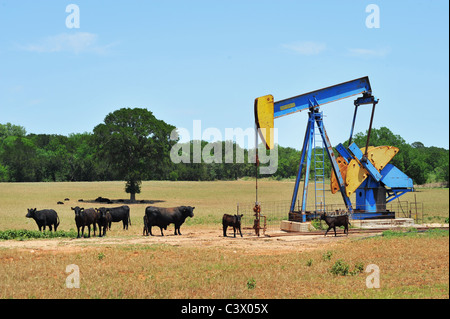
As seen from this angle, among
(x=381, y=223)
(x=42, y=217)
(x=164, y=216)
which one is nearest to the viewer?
(x=164, y=216)

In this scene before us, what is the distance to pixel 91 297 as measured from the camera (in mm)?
10250

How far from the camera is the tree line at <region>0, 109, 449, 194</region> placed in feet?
150

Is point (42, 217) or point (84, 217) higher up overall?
point (84, 217)

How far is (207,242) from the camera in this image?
17.6 metres

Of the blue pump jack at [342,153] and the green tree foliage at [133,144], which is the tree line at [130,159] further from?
the blue pump jack at [342,153]

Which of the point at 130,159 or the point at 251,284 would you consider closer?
the point at 251,284

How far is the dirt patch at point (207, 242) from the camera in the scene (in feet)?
52.9

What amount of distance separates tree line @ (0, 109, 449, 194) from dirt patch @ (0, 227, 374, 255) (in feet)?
87.6

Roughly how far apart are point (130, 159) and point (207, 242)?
2942 cm

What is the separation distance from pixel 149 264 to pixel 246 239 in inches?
236

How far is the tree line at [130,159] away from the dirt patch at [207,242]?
2671 cm

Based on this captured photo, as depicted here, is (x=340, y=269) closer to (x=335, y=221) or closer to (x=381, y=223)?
(x=335, y=221)

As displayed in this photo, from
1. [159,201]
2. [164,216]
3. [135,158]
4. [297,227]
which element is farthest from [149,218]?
[159,201]

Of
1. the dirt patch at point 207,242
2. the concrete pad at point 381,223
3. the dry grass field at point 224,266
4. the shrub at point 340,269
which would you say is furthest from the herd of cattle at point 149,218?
the shrub at point 340,269
